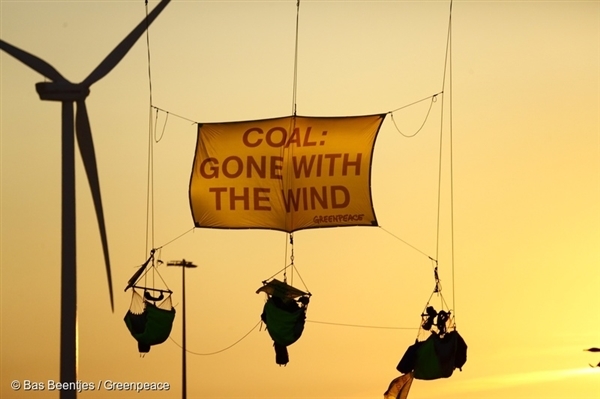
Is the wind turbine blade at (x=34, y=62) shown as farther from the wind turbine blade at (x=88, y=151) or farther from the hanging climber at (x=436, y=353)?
the hanging climber at (x=436, y=353)

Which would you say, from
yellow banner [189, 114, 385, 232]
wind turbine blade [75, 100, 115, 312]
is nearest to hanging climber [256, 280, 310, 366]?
yellow banner [189, 114, 385, 232]

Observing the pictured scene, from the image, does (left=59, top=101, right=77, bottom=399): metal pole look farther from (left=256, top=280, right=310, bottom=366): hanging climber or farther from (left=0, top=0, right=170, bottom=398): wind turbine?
(left=256, top=280, right=310, bottom=366): hanging climber

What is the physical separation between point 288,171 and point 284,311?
4599mm

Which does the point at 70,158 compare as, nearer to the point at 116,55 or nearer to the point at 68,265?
the point at 68,265

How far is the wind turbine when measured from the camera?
148 feet

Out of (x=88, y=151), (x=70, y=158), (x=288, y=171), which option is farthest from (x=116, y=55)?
→ (x=288, y=171)

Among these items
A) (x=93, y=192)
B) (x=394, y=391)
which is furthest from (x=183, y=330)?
(x=93, y=192)

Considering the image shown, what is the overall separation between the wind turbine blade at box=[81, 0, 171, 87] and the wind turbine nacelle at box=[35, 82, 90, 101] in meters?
0.21

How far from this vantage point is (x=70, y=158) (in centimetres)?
4622

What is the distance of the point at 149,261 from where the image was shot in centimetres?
6000

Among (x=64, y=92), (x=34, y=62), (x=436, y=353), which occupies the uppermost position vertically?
(x=34, y=62)

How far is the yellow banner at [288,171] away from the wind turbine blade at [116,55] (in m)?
12.0

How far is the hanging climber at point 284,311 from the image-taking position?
59.0 m

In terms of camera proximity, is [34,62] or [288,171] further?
[288,171]
